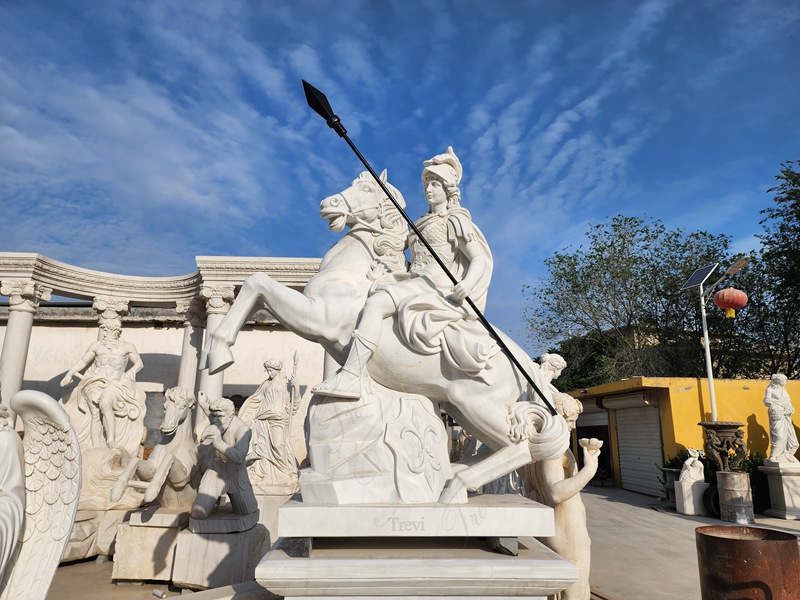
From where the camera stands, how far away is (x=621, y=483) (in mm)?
15656

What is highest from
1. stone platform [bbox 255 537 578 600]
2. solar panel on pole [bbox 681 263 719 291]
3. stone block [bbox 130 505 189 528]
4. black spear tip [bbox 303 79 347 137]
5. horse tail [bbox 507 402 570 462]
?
solar panel on pole [bbox 681 263 719 291]

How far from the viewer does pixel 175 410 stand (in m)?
6.20

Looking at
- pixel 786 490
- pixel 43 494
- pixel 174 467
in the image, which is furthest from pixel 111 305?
pixel 786 490

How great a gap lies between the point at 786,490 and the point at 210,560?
10832mm

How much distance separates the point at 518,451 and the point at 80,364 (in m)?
→ 10.9

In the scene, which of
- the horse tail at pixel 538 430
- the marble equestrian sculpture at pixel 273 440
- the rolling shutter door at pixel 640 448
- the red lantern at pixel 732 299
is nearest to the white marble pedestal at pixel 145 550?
the marble equestrian sculpture at pixel 273 440

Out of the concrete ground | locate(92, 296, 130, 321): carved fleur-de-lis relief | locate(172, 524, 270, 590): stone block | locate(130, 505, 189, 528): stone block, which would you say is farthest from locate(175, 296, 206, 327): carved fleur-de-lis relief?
locate(172, 524, 270, 590): stone block

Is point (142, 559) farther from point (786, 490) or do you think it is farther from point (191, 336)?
point (786, 490)

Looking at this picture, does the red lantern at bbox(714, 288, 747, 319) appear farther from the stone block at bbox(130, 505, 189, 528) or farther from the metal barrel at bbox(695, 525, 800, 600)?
the stone block at bbox(130, 505, 189, 528)

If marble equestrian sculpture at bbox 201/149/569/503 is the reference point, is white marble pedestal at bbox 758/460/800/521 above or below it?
below

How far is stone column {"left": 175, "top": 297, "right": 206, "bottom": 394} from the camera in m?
14.0

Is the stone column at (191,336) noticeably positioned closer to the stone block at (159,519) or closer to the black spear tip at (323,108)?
the stone block at (159,519)

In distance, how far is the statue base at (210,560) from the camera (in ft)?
15.6

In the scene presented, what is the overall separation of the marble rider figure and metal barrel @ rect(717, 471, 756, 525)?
9443 millimetres
